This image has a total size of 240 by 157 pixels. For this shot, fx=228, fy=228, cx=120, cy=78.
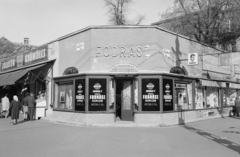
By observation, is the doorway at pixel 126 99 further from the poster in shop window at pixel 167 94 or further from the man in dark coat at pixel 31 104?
the man in dark coat at pixel 31 104

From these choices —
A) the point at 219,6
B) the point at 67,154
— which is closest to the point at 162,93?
the point at 67,154

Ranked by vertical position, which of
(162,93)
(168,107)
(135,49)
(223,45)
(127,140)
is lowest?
(127,140)

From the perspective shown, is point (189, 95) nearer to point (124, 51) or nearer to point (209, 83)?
point (209, 83)

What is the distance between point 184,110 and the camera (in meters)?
14.5

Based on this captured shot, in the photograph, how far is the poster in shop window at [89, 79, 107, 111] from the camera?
1280cm

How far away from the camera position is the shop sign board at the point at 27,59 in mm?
17847

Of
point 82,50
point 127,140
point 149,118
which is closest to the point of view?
point 127,140

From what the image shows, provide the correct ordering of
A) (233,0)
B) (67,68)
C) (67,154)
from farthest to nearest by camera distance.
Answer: (233,0), (67,68), (67,154)

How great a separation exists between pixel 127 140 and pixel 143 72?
5.06 m

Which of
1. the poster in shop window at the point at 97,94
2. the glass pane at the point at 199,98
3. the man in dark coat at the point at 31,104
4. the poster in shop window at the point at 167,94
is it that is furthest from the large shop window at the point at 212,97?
the man in dark coat at the point at 31,104

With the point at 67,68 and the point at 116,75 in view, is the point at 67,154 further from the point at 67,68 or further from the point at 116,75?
the point at 67,68

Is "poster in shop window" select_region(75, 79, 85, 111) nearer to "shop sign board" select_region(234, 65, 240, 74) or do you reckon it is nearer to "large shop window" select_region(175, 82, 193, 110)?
"large shop window" select_region(175, 82, 193, 110)

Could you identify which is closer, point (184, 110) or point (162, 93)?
point (162, 93)

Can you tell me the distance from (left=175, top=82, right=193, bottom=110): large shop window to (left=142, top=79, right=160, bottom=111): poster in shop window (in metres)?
1.93
